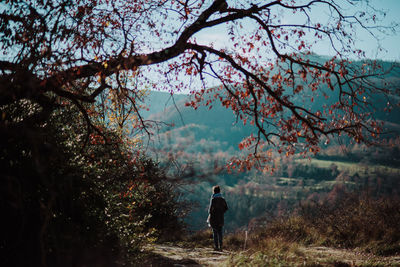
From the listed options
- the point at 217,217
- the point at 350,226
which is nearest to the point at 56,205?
the point at 217,217

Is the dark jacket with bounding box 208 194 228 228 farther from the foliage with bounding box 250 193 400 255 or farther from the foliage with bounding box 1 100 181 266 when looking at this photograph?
the foliage with bounding box 1 100 181 266

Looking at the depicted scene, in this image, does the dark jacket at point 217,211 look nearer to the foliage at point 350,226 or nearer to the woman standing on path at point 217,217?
the woman standing on path at point 217,217

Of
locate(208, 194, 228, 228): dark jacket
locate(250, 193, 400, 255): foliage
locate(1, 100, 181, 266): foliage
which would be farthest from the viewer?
locate(208, 194, 228, 228): dark jacket

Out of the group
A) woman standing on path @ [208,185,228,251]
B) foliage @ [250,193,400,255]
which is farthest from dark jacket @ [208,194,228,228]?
foliage @ [250,193,400,255]

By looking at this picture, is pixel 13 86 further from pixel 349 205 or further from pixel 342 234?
pixel 349 205

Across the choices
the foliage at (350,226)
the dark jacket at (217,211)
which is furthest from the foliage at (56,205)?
the foliage at (350,226)

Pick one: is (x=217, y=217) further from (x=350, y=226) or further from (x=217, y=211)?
(x=350, y=226)

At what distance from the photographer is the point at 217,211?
32.2 feet

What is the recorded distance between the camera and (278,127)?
812 centimetres

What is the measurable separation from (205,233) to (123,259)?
867 cm

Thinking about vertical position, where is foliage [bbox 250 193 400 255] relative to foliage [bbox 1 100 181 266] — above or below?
below

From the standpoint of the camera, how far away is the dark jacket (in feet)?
31.7

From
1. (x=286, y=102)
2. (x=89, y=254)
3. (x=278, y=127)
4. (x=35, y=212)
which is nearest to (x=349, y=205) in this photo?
(x=278, y=127)

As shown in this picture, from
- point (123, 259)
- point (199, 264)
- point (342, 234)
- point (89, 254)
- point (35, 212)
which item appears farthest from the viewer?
point (342, 234)
